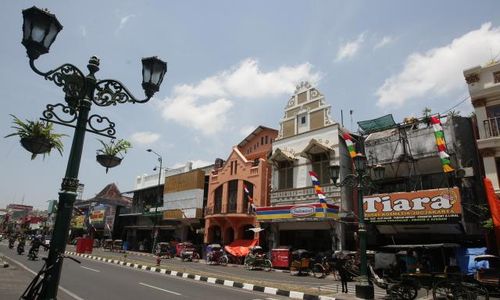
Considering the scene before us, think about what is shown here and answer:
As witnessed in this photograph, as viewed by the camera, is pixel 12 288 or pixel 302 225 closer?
pixel 12 288

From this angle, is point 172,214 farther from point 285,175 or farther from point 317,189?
point 317,189

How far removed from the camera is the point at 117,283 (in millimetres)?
13578

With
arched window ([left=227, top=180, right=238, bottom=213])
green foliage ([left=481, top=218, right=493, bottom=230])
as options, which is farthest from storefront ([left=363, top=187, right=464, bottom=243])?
arched window ([left=227, top=180, right=238, bottom=213])

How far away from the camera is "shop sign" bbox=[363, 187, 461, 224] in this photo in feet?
56.7

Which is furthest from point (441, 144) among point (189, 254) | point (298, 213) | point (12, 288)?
point (189, 254)

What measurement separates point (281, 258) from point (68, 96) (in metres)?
19.9

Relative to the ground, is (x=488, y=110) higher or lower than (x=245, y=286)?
higher

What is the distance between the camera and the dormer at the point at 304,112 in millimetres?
26559

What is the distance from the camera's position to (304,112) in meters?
27.8

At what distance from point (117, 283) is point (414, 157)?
17283 mm

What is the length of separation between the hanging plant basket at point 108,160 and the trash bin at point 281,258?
1820 cm

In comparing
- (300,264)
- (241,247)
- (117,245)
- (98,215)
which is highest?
(98,215)

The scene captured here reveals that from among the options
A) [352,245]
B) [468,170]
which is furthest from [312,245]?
[468,170]

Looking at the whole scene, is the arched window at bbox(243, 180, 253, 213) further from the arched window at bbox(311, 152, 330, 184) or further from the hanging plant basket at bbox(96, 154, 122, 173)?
the hanging plant basket at bbox(96, 154, 122, 173)
